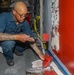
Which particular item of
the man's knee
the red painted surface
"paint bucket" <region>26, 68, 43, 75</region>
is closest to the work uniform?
the man's knee

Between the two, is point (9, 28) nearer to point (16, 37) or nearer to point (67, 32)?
point (16, 37)

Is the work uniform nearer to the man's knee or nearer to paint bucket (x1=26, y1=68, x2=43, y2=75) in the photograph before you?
the man's knee

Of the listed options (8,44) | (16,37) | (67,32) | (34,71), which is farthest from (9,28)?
(67,32)

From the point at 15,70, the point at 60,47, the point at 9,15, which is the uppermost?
the point at 9,15

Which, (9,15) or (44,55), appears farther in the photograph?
(44,55)

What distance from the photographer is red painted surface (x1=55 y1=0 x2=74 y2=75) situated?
76.5 inches

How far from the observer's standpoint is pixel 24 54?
2844 mm

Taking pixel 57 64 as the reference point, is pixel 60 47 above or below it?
above

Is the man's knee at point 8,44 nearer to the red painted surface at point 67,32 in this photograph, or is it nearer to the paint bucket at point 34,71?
the paint bucket at point 34,71

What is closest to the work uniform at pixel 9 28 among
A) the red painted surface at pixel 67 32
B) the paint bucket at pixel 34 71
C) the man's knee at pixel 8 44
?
the man's knee at pixel 8 44

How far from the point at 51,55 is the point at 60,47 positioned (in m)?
0.29

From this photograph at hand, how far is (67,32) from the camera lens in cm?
207

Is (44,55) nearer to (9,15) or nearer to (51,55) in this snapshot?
(51,55)

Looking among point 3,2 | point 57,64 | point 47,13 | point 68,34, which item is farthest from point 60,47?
point 3,2
